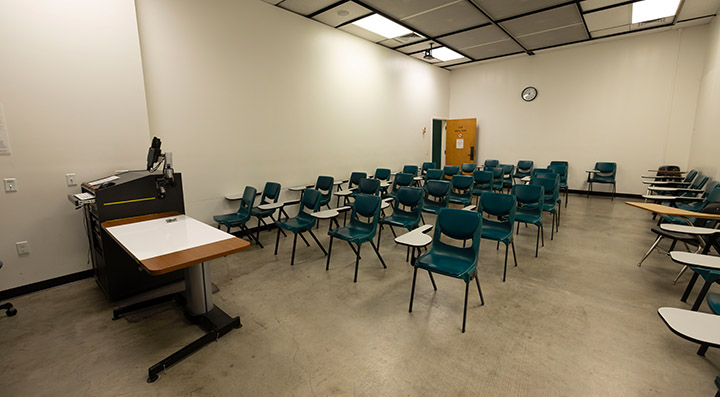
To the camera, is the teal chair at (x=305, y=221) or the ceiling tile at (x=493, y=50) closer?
the teal chair at (x=305, y=221)

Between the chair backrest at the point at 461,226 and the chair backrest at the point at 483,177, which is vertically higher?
the chair backrest at the point at 483,177

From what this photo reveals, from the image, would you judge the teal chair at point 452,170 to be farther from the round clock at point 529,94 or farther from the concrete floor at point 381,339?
the concrete floor at point 381,339

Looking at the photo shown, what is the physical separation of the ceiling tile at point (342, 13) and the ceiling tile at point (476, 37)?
7.62 feet

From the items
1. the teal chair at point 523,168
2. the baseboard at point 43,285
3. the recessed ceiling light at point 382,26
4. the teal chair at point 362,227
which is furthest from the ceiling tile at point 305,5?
the teal chair at point 523,168

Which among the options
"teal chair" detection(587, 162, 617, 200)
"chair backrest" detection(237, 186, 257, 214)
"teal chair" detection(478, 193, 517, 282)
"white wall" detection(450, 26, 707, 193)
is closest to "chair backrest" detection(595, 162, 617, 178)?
"teal chair" detection(587, 162, 617, 200)

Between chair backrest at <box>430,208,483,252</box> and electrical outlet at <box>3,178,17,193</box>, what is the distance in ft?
13.4

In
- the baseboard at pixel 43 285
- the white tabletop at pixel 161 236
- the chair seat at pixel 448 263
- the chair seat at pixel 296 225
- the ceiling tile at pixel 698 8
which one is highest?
the ceiling tile at pixel 698 8

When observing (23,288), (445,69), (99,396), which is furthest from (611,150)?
(23,288)

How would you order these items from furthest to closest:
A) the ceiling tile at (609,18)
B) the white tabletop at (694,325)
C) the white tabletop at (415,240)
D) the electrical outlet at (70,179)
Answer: the ceiling tile at (609,18) < the electrical outlet at (70,179) < the white tabletop at (415,240) < the white tabletop at (694,325)

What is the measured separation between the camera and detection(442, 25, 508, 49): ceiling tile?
6.40 m

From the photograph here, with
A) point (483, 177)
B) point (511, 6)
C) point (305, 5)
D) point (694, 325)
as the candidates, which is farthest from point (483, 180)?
point (694, 325)

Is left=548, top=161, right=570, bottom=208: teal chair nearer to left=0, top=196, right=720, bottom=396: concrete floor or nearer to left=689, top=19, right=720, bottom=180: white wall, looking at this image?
left=689, top=19, right=720, bottom=180: white wall

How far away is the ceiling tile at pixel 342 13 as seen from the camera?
17.0 ft

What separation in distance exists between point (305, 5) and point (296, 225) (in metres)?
3.69
